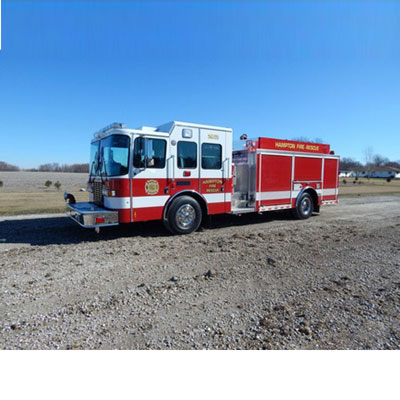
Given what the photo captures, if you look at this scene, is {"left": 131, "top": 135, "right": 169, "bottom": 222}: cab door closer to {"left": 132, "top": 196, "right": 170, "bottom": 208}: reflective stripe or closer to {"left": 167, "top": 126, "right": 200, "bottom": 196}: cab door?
{"left": 132, "top": 196, "right": 170, "bottom": 208}: reflective stripe

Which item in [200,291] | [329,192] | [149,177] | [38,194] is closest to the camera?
[200,291]

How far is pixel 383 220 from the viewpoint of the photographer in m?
9.45

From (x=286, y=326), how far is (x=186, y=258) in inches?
101

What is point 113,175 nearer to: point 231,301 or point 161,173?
point 161,173

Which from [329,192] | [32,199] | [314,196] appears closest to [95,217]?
[314,196]

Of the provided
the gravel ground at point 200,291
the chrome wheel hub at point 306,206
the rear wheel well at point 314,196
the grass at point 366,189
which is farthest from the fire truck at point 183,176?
the grass at point 366,189

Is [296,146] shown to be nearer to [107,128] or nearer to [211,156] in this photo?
[211,156]

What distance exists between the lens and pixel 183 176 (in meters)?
7.08

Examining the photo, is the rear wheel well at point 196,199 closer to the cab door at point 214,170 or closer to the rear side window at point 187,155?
the cab door at point 214,170

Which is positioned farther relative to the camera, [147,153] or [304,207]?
[304,207]

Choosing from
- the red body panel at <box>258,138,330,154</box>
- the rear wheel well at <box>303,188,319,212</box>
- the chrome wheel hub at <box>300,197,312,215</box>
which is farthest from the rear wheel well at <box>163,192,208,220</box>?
the rear wheel well at <box>303,188,319,212</box>

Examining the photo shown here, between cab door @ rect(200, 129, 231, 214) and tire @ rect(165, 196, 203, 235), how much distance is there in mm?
438

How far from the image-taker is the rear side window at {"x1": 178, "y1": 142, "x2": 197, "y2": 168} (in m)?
7.03

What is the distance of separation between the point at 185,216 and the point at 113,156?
2.26 metres
